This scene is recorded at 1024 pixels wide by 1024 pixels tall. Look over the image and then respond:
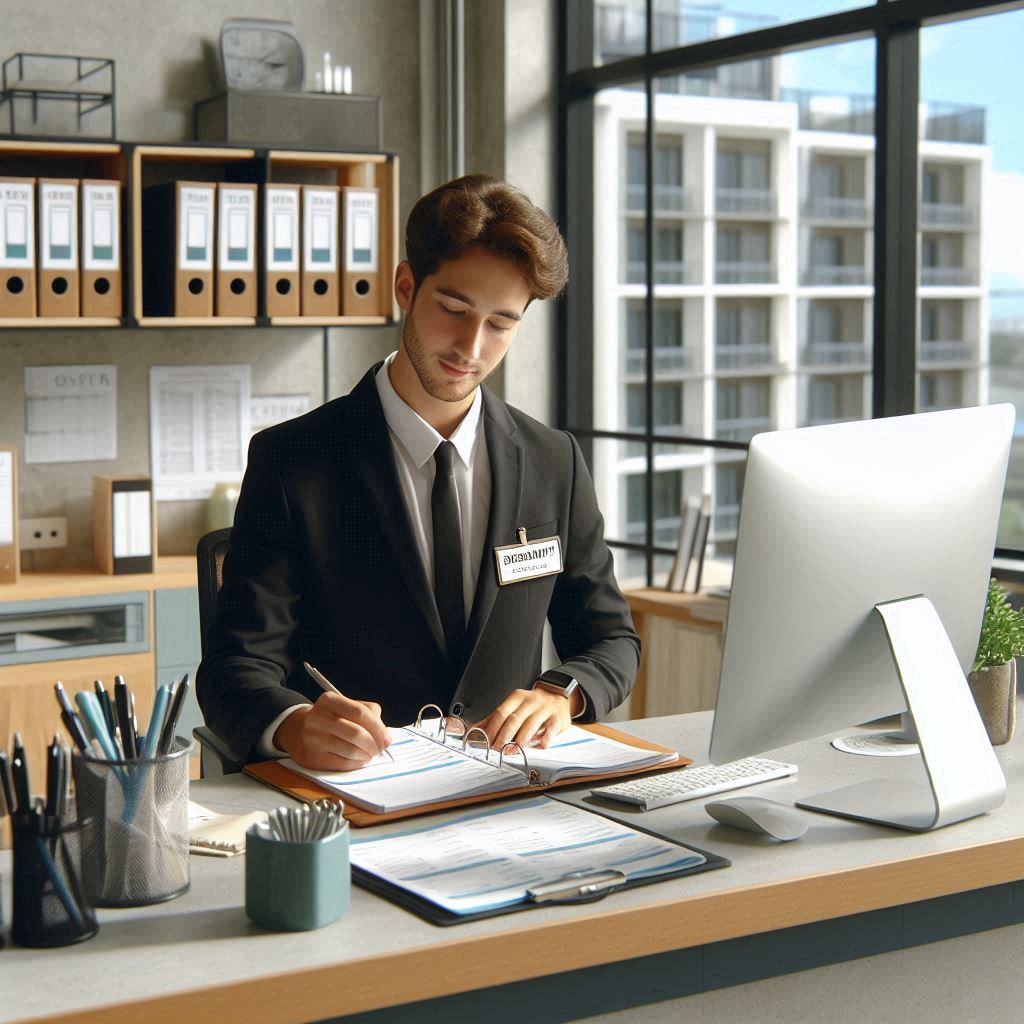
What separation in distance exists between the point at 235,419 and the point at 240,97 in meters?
0.96

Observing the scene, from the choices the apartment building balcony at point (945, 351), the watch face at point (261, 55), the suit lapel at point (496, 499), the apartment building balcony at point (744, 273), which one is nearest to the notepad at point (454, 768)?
the suit lapel at point (496, 499)

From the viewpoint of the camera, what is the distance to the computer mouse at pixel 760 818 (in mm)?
1520

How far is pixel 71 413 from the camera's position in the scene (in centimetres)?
413

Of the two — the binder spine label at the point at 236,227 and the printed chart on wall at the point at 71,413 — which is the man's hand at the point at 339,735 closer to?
the binder spine label at the point at 236,227

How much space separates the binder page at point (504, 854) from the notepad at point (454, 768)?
57 mm

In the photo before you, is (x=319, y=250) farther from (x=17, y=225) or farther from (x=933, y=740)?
(x=933, y=740)

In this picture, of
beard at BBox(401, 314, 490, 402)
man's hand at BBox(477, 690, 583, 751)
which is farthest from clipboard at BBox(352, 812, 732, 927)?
beard at BBox(401, 314, 490, 402)

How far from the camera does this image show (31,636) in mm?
3734

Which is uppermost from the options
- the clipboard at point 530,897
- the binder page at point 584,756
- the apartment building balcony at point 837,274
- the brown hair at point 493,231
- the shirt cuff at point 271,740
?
the apartment building balcony at point 837,274

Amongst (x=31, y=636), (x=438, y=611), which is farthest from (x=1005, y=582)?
(x=31, y=636)

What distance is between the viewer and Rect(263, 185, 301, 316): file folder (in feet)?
12.9

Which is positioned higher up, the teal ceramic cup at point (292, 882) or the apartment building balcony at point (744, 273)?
the apartment building balcony at point (744, 273)

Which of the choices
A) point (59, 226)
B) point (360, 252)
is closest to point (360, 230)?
point (360, 252)

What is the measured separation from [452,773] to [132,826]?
45cm
